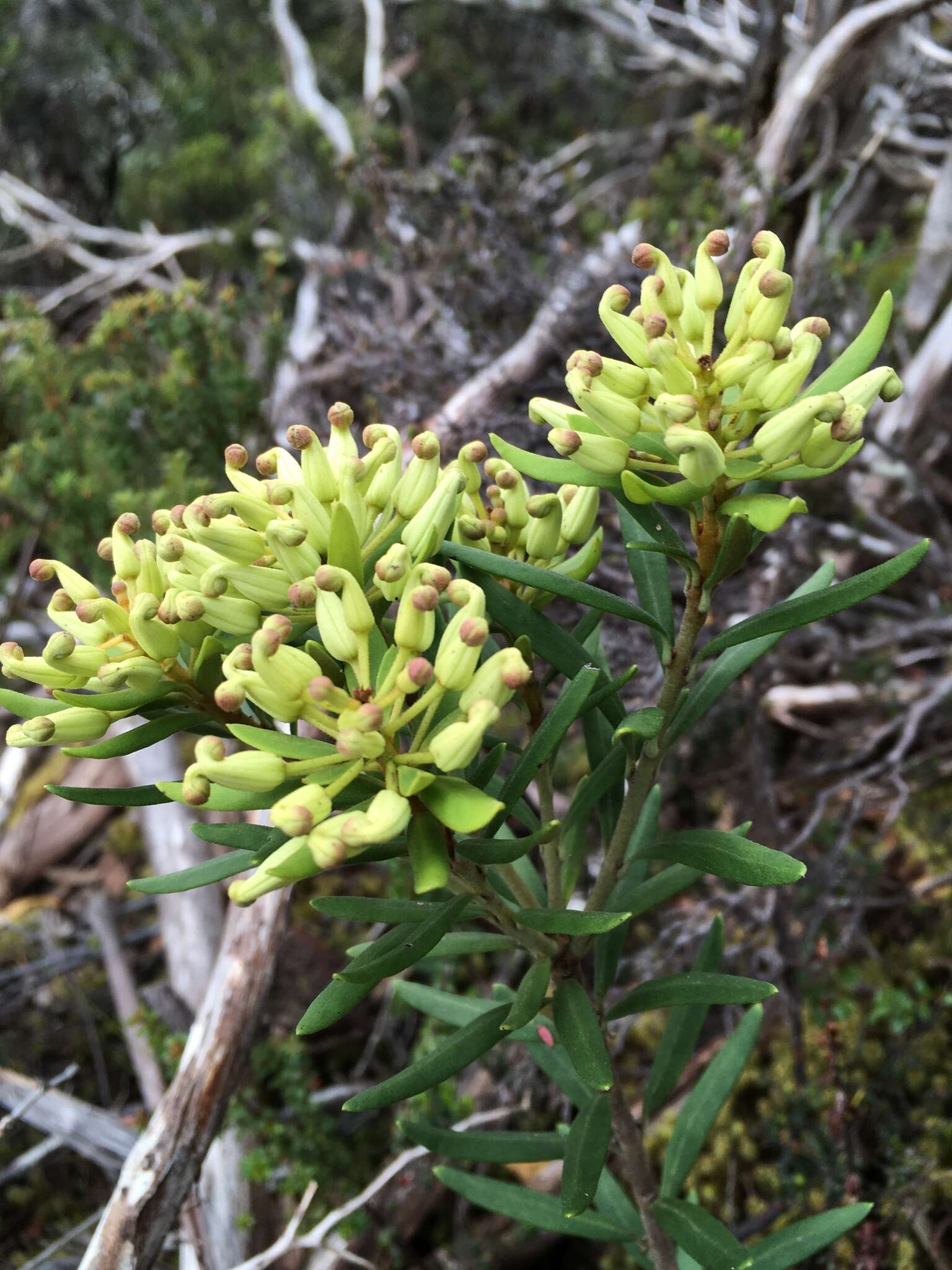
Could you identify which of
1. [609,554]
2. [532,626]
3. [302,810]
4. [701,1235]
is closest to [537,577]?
[532,626]

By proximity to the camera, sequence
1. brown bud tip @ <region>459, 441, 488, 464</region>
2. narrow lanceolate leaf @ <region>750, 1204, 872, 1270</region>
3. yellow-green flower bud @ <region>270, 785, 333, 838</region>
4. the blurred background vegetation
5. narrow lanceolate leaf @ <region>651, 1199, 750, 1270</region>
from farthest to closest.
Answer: the blurred background vegetation, narrow lanceolate leaf @ <region>750, 1204, 872, 1270</region>, narrow lanceolate leaf @ <region>651, 1199, 750, 1270</region>, brown bud tip @ <region>459, 441, 488, 464</region>, yellow-green flower bud @ <region>270, 785, 333, 838</region>

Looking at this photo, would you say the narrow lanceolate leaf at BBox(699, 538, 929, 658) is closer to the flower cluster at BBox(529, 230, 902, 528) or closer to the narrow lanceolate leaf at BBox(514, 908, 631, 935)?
the flower cluster at BBox(529, 230, 902, 528)

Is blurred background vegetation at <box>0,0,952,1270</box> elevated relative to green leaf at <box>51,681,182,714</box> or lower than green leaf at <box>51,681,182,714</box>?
lower

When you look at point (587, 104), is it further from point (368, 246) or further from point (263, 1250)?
point (263, 1250)

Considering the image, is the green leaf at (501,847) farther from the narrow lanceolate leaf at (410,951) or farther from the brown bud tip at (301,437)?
the brown bud tip at (301,437)

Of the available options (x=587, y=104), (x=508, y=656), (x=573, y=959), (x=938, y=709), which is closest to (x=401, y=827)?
(x=508, y=656)

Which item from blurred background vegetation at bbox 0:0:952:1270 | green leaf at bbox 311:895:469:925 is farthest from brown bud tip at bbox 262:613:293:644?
blurred background vegetation at bbox 0:0:952:1270

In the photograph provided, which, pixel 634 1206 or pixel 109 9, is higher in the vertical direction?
pixel 109 9

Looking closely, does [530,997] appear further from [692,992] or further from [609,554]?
[609,554]
